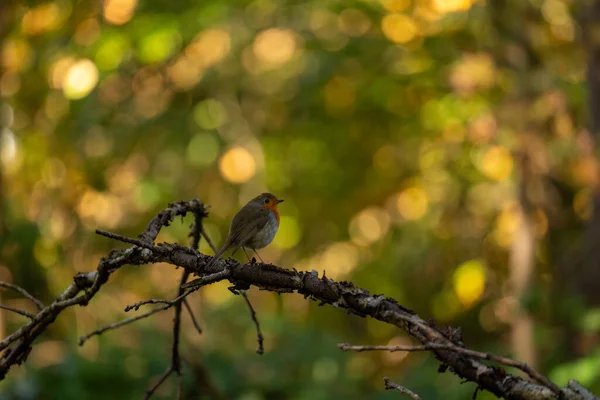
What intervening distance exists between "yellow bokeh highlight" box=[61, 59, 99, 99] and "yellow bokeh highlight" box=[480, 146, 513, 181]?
373cm

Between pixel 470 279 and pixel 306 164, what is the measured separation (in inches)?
151

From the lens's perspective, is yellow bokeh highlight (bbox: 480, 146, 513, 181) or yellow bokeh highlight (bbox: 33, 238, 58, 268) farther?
yellow bokeh highlight (bbox: 480, 146, 513, 181)

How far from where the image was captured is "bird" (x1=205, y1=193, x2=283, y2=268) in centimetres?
357

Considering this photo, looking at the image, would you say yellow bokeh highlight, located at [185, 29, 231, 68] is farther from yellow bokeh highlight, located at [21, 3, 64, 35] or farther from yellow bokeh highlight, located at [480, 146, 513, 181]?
yellow bokeh highlight, located at [480, 146, 513, 181]

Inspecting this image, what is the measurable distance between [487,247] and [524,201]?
225cm

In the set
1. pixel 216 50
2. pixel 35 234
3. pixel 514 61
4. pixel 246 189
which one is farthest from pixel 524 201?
pixel 216 50

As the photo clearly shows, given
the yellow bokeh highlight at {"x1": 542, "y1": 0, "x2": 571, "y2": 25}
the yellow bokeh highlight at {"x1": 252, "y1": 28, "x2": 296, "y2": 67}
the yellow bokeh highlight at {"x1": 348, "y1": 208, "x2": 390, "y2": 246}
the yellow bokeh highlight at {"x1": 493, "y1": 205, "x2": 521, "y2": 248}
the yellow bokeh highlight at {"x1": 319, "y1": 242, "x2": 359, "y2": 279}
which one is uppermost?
the yellow bokeh highlight at {"x1": 252, "y1": 28, "x2": 296, "y2": 67}

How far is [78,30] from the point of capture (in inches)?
335

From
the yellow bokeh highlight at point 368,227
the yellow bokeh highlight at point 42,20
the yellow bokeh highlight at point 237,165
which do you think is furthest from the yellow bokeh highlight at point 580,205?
the yellow bokeh highlight at point 42,20

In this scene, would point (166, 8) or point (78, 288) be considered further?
point (166, 8)

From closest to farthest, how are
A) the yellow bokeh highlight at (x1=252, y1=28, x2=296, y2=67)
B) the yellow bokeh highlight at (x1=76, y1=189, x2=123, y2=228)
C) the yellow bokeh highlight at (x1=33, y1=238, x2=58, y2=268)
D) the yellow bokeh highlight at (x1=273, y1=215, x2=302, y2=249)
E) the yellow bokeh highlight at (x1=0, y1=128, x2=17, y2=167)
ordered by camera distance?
the yellow bokeh highlight at (x1=33, y1=238, x2=58, y2=268), the yellow bokeh highlight at (x1=0, y1=128, x2=17, y2=167), the yellow bokeh highlight at (x1=273, y1=215, x2=302, y2=249), the yellow bokeh highlight at (x1=76, y1=189, x2=123, y2=228), the yellow bokeh highlight at (x1=252, y1=28, x2=296, y2=67)

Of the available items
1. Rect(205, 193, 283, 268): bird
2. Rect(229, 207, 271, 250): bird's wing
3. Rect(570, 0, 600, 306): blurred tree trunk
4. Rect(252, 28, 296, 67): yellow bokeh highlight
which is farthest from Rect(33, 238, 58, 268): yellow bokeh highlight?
Rect(570, 0, 600, 306): blurred tree trunk

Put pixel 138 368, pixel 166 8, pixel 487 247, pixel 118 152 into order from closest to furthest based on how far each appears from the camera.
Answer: pixel 138 368 < pixel 166 8 < pixel 487 247 < pixel 118 152

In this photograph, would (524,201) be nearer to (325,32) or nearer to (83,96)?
(325,32)
